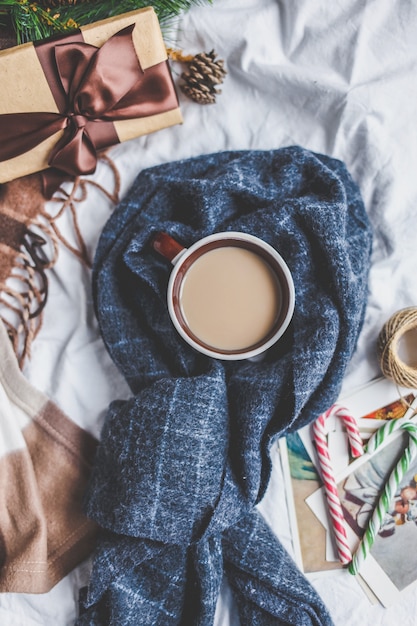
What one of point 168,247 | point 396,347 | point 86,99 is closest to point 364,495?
point 396,347

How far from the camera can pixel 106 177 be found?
1004 millimetres

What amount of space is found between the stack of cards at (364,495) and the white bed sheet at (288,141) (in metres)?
0.02

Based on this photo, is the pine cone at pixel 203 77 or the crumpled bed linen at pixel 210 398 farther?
the pine cone at pixel 203 77

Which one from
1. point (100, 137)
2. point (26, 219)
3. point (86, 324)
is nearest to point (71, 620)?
point (86, 324)

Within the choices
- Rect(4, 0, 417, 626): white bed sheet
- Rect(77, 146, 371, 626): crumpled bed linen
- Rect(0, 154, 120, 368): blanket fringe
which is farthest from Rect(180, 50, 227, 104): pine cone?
Rect(0, 154, 120, 368): blanket fringe

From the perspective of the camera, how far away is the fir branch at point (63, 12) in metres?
0.85

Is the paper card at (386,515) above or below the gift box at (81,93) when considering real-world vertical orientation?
below

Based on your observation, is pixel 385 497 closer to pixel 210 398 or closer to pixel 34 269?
pixel 210 398

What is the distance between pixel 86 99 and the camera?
885mm

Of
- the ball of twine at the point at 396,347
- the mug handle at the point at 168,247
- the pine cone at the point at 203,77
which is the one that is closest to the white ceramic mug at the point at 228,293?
the mug handle at the point at 168,247

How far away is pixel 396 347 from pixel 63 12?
72 centimetres

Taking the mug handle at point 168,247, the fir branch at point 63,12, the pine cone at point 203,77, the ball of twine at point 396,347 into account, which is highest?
the fir branch at point 63,12

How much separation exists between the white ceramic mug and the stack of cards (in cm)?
22

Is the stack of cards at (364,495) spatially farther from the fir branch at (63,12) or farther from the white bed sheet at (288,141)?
the fir branch at (63,12)
